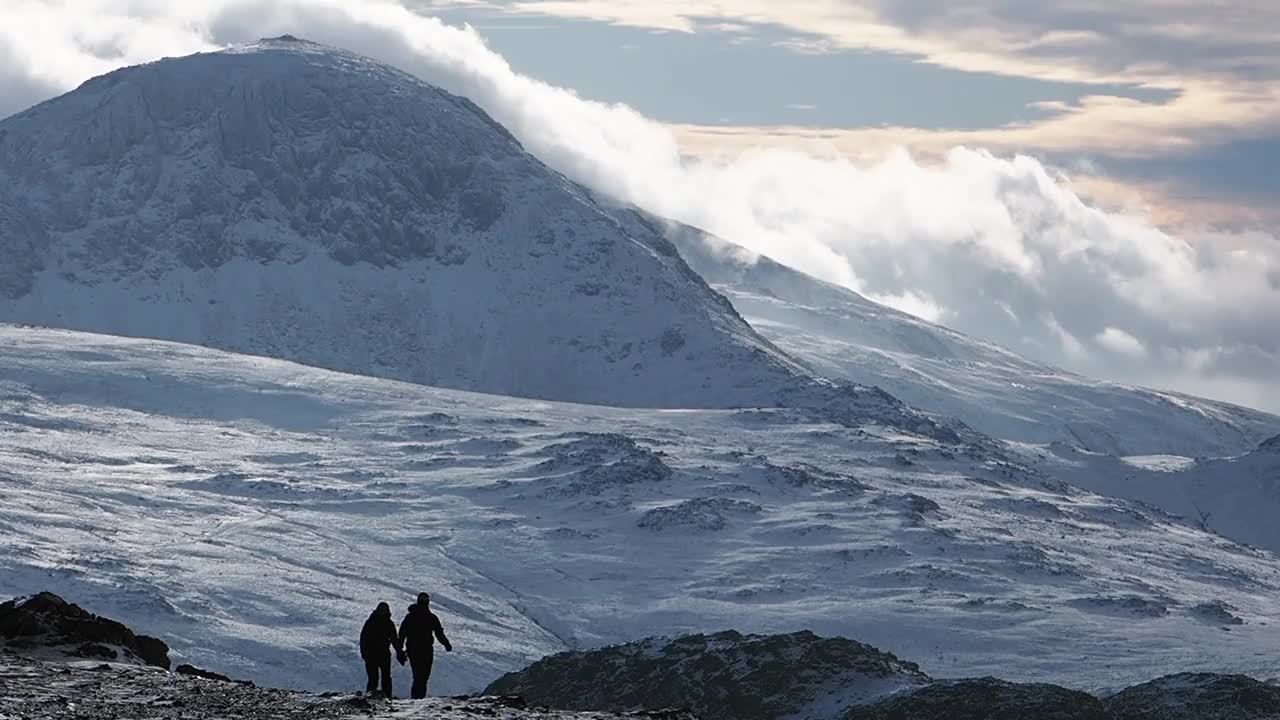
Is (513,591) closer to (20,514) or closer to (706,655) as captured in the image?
Answer: (20,514)

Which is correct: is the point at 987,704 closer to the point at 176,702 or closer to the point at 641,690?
the point at 641,690

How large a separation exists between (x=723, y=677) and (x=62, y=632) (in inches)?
1388

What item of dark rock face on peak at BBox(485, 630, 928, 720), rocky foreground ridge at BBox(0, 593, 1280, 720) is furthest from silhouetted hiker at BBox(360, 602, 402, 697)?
dark rock face on peak at BBox(485, 630, 928, 720)

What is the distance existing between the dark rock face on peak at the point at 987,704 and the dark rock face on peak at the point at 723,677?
2.91 meters

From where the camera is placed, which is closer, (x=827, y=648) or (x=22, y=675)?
(x=22, y=675)

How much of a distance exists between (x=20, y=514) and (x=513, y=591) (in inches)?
1728

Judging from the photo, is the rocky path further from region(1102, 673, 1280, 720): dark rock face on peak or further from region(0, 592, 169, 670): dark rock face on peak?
region(1102, 673, 1280, 720): dark rock face on peak

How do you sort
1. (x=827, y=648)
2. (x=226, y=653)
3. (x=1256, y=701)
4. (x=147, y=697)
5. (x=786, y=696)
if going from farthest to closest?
1. (x=226, y=653)
2. (x=827, y=648)
3. (x=786, y=696)
4. (x=1256, y=701)
5. (x=147, y=697)

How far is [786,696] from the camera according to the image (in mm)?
68812

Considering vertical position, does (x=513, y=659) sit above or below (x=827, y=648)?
below

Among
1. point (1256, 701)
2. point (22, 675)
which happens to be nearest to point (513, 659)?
point (1256, 701)

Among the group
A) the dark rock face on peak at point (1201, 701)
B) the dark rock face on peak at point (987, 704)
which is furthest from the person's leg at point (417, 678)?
the dark rock face on peak at point (1201, 701)

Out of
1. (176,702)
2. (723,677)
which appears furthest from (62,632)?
(723,677)

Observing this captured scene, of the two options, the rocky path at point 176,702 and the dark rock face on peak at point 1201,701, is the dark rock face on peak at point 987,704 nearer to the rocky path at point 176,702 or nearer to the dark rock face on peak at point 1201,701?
the dark rock face on peak at point 1201,701
